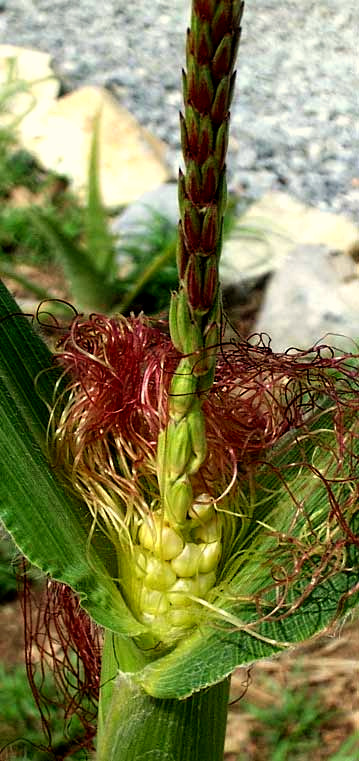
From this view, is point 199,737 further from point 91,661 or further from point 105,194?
point 105,194

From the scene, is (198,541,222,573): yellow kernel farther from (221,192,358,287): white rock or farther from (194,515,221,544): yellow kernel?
(221,192,358,287): white rock

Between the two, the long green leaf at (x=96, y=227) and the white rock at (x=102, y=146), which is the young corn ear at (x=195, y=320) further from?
Result: the white rock at (x=102, y=146)

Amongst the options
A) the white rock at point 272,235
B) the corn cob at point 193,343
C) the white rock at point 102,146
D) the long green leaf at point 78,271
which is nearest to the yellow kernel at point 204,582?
the corn cob at point 193,343

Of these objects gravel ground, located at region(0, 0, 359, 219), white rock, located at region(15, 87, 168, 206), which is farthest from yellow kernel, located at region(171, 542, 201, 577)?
gravel ground, located at region(0, 0, 359, 219)

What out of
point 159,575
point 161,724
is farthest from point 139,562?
point 161,724

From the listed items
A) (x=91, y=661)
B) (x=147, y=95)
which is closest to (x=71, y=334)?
(x=91, y=661)

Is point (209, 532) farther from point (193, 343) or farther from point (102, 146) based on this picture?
point (102, 146)
